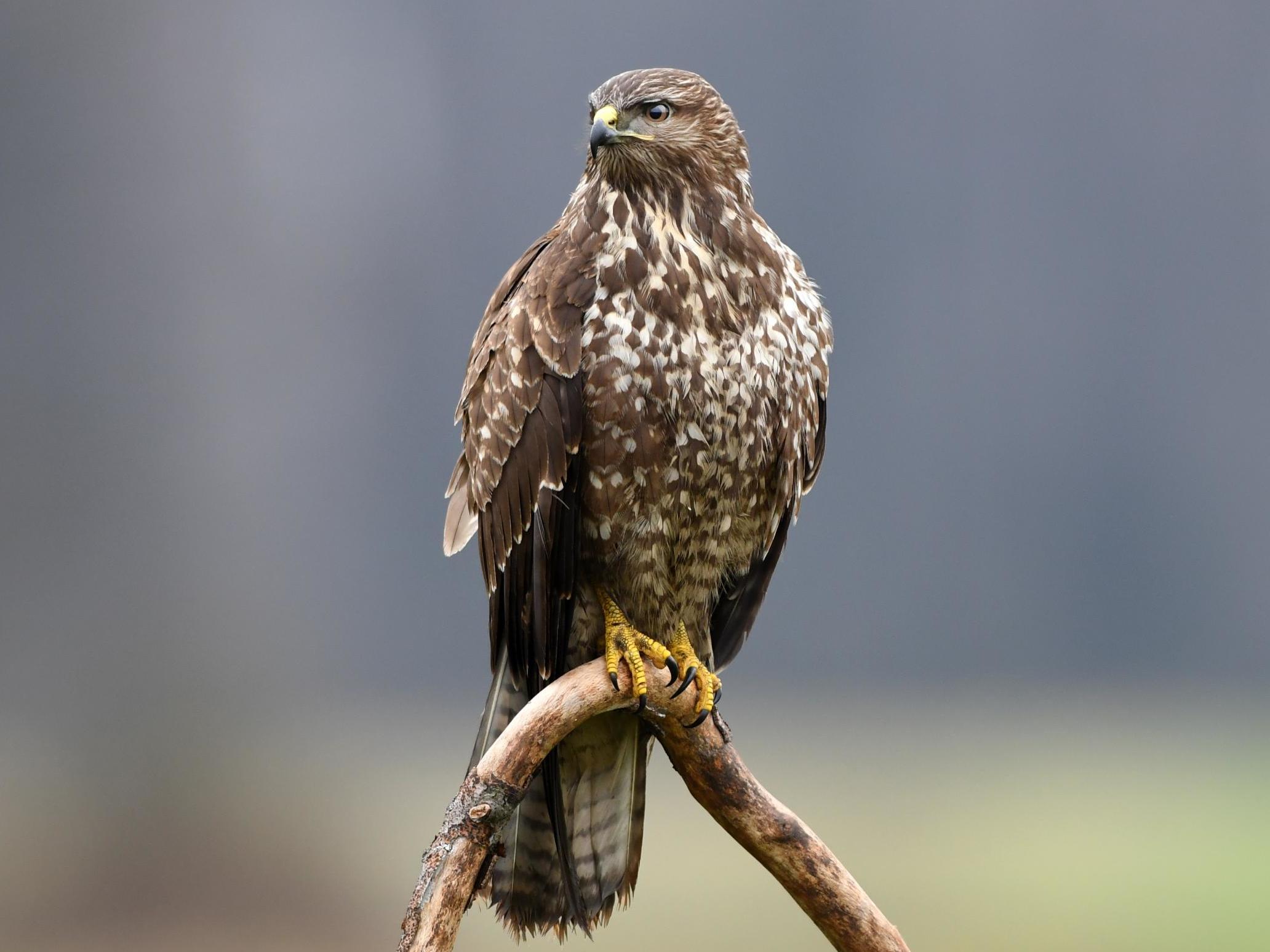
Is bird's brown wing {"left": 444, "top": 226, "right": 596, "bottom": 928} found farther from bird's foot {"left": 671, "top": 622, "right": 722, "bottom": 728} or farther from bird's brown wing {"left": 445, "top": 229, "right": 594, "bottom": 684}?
bird's foot {"left": 671, "top": 622, "right": 722, "bottom": 728}

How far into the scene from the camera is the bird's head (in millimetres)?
1899

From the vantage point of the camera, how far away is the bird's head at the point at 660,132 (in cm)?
190

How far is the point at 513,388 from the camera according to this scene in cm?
196

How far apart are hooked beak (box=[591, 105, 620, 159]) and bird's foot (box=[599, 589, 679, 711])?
2.37 ft

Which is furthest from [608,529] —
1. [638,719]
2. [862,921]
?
[862,921]

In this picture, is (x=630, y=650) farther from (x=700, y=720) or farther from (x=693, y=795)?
(x=693, y=795)

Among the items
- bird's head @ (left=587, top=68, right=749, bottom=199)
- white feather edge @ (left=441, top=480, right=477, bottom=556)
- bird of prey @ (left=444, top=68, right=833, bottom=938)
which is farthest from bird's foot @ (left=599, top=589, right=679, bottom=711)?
bird's head @ (left=587, top=68, right=749, bottom=199)

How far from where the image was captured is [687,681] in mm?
2100

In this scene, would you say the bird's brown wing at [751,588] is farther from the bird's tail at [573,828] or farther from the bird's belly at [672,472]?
the bird's tail at [573,828]

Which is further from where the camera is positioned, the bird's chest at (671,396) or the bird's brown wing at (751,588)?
the bird's brown wing at (751,588)

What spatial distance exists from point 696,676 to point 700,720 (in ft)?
0.24

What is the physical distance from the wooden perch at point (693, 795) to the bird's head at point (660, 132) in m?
0.80

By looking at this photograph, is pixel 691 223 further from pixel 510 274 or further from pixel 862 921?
pixel 862 921

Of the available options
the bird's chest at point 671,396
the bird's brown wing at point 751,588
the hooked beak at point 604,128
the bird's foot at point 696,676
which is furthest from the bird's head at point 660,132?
the bird's foot at point 696,676
